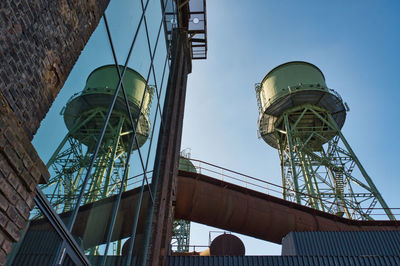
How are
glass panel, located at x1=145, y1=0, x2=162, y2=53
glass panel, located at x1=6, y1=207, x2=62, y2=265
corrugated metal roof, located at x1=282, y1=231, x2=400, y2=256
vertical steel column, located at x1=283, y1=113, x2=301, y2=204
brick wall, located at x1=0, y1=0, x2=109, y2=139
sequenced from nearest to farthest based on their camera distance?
brick wall, located at x1=0, y1=0, x2=109, y2=139, glass panel, located at x1=6, y1=207, x2=62, y2=265, glass panel, located at x1=145, y1=0, x2=162, y2=53, corrugated metal roof, located at x1=282, y1=231, x2=400, y2=256, vertical steel column, located at x1=283, y1=113, x2=301, y2=204

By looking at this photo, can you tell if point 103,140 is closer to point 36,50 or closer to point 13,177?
point 36,50

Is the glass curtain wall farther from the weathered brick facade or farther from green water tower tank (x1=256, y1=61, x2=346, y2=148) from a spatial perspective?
green water tower tank (x1=256, y1=61, x2=346, y2=148)

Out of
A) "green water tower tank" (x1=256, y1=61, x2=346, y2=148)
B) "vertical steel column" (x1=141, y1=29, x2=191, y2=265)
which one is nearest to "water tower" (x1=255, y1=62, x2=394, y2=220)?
"green water tower tank" (x1=256, y1=61, x2=346, y2=148)

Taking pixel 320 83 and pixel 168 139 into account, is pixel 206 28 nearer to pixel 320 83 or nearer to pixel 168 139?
pixel 168 139

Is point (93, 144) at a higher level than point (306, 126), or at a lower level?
lower

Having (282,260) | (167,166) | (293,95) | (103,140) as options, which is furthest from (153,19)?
(293,95)

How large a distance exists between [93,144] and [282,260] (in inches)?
305

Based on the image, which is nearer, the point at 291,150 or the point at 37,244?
the point at 37,244

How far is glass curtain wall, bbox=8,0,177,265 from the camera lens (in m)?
3.30

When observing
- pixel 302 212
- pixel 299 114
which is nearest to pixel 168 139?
pixel 302 212

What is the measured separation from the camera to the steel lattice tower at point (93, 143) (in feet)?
11.4

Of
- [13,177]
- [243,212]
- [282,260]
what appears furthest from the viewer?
[243,212]

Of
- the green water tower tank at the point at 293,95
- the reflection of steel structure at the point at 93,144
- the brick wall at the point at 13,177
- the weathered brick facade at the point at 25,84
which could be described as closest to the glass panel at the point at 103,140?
the reflection of steel structure at the point at 93,144

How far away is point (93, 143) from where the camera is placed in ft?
14.0
